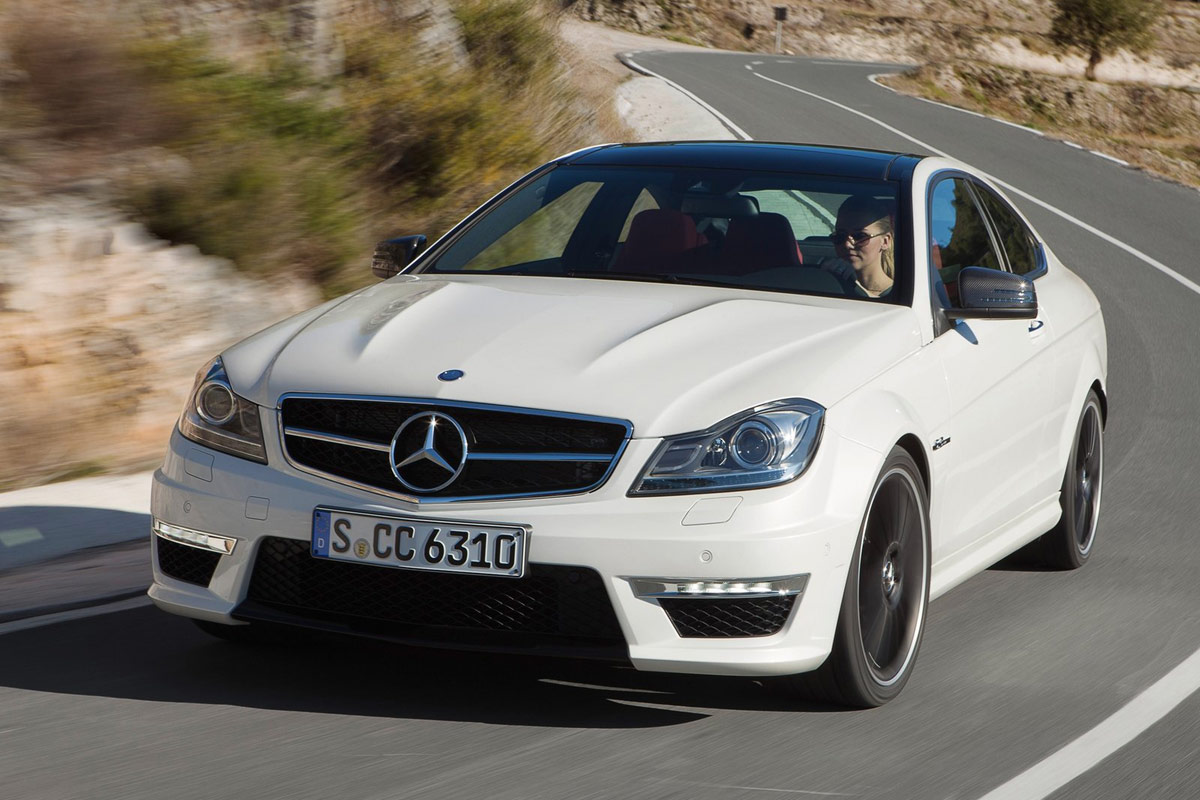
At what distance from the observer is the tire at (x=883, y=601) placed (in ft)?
14.6

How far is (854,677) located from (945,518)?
80cm

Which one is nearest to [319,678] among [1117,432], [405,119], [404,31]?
[1117,432]

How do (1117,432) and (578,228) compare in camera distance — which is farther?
(1117,432)

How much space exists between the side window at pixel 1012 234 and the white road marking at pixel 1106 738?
1727 mm

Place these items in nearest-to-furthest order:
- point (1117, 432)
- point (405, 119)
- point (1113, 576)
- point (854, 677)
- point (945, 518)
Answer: point (854, 677)
point (945, 518)
point (1113, 576)
point (1117, 432)
point (405, 119)

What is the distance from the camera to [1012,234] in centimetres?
652

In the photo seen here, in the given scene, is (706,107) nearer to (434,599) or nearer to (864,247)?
(864,247)

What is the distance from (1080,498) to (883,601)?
233 centimetres

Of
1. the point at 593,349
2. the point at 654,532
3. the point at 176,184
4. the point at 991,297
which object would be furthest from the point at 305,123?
the point at 654,532

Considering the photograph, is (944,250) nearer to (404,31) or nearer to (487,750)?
(487,750)

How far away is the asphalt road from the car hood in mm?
849

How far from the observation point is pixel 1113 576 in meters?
6.50

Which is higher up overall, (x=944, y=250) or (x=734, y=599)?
(x=944, y=250)

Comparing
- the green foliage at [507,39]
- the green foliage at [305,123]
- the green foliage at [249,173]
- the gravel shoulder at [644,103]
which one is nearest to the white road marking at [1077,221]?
the gravel shoulder at [644,103]
